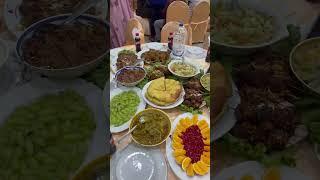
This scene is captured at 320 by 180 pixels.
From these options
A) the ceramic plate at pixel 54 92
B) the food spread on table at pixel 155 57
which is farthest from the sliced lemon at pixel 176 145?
the food spread on table at pixel 155 57

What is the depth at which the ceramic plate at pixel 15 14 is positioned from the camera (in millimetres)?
1270

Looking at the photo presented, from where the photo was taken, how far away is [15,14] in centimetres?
132

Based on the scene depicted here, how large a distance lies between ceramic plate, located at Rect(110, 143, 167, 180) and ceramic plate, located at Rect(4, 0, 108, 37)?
549mm

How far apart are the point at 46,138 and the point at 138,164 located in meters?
0.31

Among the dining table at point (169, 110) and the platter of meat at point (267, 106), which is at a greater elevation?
the platter of meat at point (267, 106)

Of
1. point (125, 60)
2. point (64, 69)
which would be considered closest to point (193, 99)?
point (125, 60)

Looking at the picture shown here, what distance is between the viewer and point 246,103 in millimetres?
1001

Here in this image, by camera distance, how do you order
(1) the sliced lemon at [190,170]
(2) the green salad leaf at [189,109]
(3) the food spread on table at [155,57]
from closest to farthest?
(1) the sliced lemon at [190,170], (2) the green salad leaf at [189,109], (3) the food spread on table at [155,57]

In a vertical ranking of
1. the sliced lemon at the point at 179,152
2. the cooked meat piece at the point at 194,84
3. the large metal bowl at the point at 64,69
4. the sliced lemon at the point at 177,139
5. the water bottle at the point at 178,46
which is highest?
the large metal bowl at the point at 64,69

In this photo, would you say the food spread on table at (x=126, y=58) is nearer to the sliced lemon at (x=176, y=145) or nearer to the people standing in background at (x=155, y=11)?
the sliced lemon at (x=176, y=145)

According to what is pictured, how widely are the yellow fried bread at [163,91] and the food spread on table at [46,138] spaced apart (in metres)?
0.29

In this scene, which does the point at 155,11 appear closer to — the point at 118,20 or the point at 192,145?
the point at 118,20

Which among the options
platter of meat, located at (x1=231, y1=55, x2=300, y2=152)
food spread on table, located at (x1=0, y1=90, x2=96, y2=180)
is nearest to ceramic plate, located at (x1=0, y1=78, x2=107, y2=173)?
food spread on table, located at (x1=0, y1=90, x2=96, y2=180)

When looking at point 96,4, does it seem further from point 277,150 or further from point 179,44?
point 277,150
